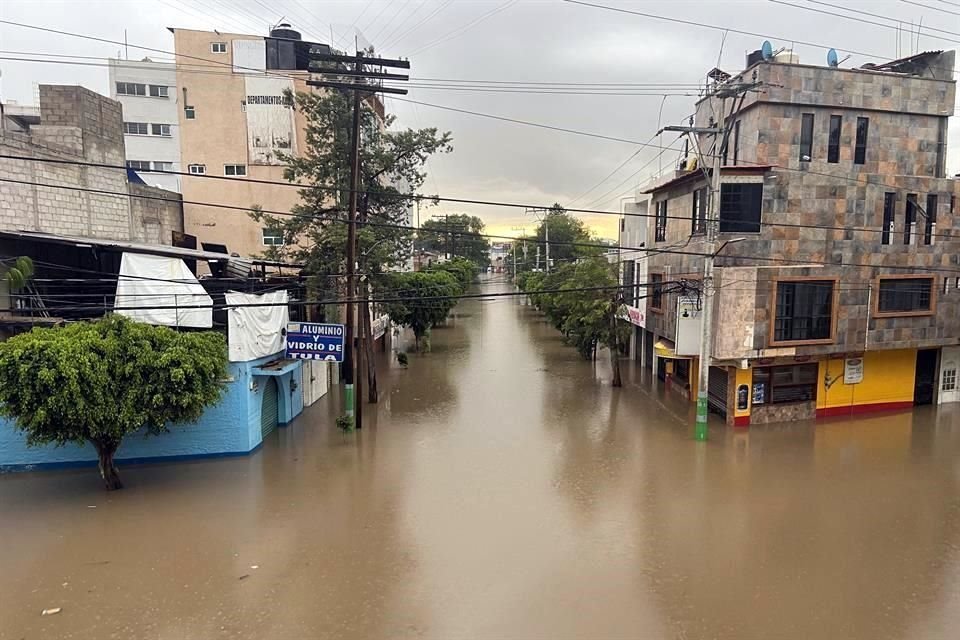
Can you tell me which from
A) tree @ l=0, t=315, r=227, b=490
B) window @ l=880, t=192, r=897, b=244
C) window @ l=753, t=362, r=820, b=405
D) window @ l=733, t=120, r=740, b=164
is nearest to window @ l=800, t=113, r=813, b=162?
window @ l=733, t=120, r=740, b=164

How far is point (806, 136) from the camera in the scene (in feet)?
63.3

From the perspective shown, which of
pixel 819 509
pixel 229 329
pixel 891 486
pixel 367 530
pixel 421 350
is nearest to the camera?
pixel 367 530

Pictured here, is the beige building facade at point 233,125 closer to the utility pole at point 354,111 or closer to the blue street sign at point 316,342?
the utility pole at point 354,111

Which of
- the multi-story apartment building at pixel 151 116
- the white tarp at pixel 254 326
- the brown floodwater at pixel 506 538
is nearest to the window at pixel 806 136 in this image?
the brown floodwater at pixel 506 538

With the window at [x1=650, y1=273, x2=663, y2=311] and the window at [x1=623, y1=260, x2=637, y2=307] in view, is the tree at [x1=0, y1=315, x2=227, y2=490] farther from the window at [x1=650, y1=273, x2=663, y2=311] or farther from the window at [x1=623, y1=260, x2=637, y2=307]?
the window at [x1=623, y1=260, x2=637, y2=307]

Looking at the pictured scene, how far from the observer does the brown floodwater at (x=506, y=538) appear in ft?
28.0

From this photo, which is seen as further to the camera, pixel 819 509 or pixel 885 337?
pixel 885 337

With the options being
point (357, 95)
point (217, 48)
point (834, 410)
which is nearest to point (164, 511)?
point (357, 95)

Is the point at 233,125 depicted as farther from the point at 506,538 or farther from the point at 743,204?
the point at 506,538

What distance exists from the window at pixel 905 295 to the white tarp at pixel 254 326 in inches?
766

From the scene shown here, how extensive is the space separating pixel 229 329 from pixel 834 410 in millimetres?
20139

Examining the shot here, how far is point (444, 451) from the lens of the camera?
16562mm

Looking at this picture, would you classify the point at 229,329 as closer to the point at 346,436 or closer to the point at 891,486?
the point at 346,436

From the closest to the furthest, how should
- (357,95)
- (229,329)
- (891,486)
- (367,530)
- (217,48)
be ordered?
(367,530), (891,486), (229,329), (357,95), (217,48)
